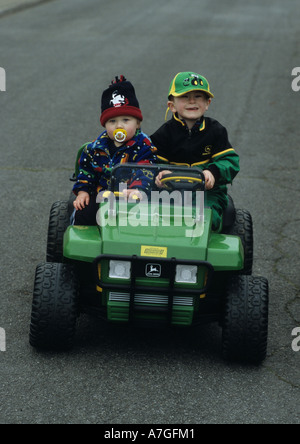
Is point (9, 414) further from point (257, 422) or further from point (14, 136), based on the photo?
point (14, 136)

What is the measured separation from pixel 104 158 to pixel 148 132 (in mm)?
4778

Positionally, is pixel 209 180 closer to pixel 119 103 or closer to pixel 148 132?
pixel 119 103

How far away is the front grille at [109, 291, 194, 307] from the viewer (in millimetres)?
4297

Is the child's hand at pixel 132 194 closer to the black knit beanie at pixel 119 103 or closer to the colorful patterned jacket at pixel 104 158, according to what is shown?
the colorful patterned jacket at pixel 104 158

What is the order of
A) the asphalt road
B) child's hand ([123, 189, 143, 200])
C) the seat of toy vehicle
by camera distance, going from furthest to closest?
the seat of toy vehicle → child's hand ([123, 189, 143, 200]) → the asphalt road

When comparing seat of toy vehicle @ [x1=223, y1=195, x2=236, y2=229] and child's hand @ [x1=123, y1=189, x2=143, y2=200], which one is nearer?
child's hand @ [x1=123, y1=189, x2=143, y2=200]

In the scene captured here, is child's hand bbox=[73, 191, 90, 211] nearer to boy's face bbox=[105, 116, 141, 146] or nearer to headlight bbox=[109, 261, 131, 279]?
boy's face bbox=[105, 116, 141, 146]

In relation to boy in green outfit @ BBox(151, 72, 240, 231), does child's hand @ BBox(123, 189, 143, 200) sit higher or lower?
lower

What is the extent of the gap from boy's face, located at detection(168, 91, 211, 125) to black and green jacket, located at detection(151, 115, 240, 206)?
0.31ft

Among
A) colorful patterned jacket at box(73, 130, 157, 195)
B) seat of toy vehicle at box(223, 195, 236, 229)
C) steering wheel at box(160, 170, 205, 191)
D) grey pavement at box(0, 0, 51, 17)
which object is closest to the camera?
steering wheel at box(160, 170, 205, 191)

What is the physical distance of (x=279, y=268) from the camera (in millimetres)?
5938

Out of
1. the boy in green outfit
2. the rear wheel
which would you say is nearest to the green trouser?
the boy in green outfit
